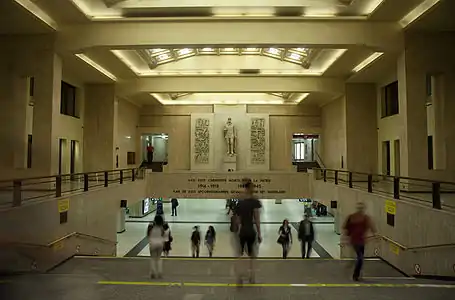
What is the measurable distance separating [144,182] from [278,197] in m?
6.78

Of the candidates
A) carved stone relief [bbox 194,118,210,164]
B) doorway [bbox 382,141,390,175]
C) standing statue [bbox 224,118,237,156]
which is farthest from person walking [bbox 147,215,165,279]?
carved stone relief [bbox 194,118,210,164]

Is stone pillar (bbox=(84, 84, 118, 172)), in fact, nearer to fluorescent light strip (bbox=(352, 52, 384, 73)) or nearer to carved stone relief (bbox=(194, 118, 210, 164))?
carved stone relief (bbox=(194, 118, 210, 164))

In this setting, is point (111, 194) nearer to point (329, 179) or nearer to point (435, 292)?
point (329, 179)

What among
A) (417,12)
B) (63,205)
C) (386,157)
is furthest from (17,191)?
(386,157)

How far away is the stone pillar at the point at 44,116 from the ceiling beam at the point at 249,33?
5.89 ft

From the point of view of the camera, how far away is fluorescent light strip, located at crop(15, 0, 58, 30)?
1000 centimetres

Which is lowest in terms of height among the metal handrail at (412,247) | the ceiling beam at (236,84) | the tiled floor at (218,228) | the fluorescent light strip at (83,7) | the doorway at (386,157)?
the tiled floor at (218,228)

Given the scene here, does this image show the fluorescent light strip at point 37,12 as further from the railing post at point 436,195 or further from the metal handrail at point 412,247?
the metal handrail at point 412,247

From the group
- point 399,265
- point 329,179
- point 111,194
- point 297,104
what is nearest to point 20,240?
point 111,194

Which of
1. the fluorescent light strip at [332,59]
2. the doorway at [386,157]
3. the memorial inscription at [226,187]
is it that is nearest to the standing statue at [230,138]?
the memorial inscription at [226,187]

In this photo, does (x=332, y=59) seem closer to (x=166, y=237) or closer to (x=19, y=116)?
(x=166, y=237)

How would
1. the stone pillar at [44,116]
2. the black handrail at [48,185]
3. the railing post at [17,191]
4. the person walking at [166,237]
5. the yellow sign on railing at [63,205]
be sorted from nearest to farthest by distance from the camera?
1. the railing post at [17,191]
2. the black handrail at [48,185]
3. the person walking at [166,237]
4. the yellow sign on railing at [63,205]
5. the stone pillar at [44,116]

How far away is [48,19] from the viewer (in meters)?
11.4

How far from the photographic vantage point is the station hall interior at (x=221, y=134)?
6789 millimetres
